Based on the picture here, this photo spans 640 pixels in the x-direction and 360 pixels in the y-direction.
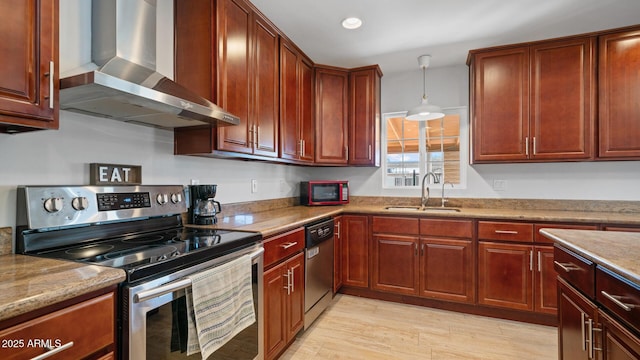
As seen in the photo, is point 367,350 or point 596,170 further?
point 596,170

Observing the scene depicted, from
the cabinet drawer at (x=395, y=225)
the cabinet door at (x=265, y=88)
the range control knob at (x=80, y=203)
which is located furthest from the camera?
the cabinet drawer at (x=395, y=225)

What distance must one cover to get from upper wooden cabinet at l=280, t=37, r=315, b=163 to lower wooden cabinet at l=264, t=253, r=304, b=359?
1.01 m

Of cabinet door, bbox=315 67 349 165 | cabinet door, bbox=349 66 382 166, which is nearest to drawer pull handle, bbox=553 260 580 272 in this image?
cabinet door, bbox=349 66 382 166

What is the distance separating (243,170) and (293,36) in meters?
1.27

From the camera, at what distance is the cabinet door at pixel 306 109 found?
2.95 m

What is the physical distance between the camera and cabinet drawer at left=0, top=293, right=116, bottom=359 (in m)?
0.73

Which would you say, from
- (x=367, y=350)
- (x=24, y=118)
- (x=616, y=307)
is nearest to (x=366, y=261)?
(x=367, y=350)

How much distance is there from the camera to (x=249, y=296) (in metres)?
1.55

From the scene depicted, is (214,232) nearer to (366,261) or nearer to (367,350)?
(367,350)

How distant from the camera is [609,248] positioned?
1.25 metres

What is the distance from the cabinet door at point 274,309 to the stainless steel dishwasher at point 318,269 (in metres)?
0.34

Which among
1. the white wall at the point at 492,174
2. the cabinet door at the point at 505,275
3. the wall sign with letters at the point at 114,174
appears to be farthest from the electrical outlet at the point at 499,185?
the wall sign with letters at the point at 114,174

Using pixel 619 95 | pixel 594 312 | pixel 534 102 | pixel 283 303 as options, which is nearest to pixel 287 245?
pixel 283 303

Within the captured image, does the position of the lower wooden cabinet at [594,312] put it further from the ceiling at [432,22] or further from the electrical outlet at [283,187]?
the electrical outlet at [283,187]
